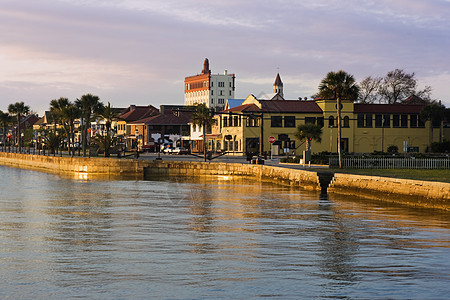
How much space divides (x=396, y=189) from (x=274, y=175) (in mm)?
20646

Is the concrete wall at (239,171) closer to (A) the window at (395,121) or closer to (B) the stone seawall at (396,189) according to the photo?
(B) the stone seawall at (396,189)

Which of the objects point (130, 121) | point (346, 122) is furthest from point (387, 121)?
point (130, 121)

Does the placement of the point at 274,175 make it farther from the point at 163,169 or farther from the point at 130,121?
the point at 130,121

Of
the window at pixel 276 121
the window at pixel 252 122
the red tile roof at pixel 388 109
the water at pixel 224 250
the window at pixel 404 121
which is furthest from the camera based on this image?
the window at pixel 404 121

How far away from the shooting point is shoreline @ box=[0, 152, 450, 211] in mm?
35912

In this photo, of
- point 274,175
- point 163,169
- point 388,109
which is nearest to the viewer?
point 274,175

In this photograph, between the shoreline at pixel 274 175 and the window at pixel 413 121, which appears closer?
the shoreline at pixel 274 175

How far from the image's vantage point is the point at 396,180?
128ft

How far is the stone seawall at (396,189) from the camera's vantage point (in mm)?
34250

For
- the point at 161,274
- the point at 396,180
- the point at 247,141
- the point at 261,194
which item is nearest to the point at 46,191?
the point at 261,194

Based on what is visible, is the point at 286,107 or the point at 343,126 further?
the point at 286,107

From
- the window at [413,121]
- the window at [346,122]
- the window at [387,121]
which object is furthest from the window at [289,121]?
the window at [413,121]

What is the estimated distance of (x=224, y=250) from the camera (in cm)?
2272

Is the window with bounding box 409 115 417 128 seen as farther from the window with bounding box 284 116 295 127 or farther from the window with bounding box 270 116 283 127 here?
the window with bounding box 270 116 283 127
